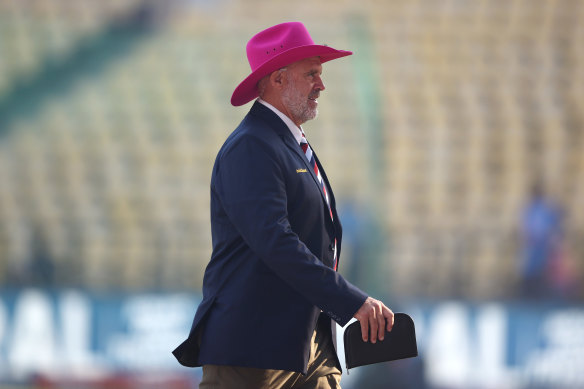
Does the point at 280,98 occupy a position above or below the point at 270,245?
above

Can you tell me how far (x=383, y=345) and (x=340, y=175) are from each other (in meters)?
6.57

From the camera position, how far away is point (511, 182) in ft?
29.5

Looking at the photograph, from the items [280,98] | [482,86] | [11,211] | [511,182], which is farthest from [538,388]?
[280,98]

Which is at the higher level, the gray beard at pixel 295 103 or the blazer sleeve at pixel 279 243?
the gray beard at pixel 295 103

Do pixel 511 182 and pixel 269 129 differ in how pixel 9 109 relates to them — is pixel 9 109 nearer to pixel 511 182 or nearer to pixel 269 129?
pixel 511 182

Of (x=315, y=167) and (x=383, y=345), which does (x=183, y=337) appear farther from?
(x=383, y=345)

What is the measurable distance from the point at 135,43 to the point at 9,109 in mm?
1456

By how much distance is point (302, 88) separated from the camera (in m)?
2.71

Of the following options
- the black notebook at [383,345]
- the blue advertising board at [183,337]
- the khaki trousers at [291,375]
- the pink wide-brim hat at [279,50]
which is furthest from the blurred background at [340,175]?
the pink wide-brim hat at [279,50]

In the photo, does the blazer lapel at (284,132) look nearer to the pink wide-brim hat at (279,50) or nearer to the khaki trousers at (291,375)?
the pink wide-brim hat at (279,50)

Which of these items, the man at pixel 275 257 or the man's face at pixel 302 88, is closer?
the man at pixel 275 257

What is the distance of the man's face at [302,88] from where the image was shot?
106 inches

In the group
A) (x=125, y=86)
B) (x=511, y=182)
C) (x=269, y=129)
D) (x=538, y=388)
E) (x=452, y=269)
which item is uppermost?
(x=125, y=86)

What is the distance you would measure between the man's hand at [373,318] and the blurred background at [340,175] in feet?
17.1
